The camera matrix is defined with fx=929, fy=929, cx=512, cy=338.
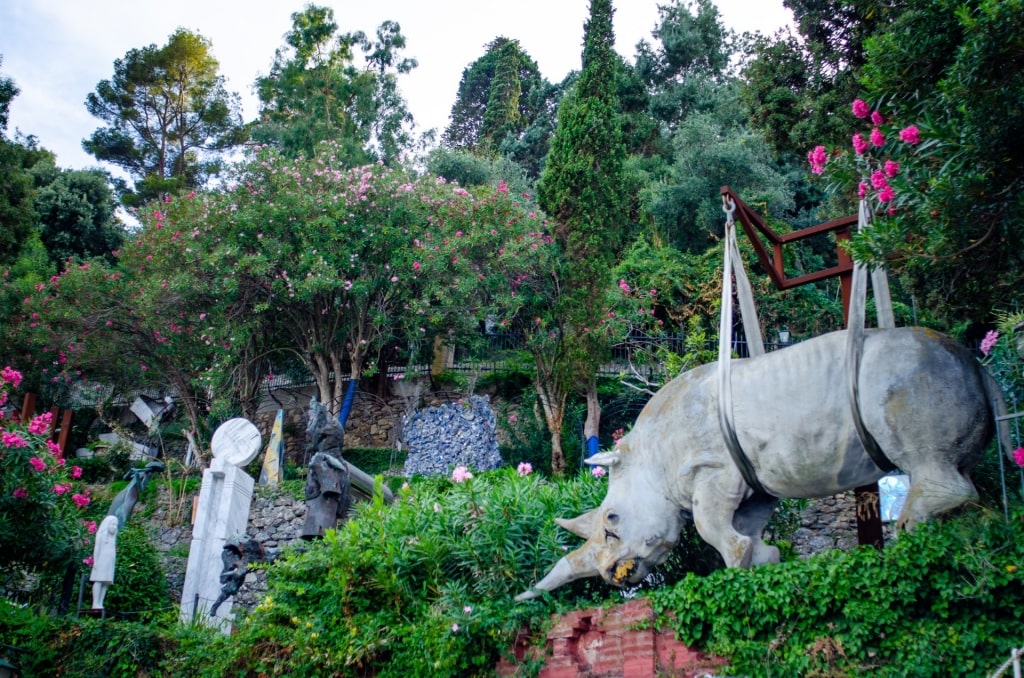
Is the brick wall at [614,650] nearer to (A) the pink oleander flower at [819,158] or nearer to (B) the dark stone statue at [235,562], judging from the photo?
(B) the dark stone statue at [235,562]

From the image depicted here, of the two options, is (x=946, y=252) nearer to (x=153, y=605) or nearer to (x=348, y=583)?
(x=348, y=583)

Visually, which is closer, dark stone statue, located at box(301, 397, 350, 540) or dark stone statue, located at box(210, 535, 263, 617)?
dark stone statue, located at box(210, 535, 263, 617)

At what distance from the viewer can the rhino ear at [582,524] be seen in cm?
827

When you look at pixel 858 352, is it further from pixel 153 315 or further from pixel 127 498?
pixel 153 315

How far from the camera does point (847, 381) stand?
703cm

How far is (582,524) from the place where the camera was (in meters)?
8.33

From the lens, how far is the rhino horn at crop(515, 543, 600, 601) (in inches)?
316

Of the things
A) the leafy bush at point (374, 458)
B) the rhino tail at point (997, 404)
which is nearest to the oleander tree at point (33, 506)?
the leafy bush at point (374, 458)

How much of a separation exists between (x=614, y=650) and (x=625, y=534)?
0.95 metres

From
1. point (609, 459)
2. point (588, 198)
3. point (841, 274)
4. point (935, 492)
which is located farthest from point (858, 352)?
point (588, 198)

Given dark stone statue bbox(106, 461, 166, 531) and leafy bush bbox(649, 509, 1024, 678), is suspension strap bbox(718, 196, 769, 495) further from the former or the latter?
dark stone statue bbox(106, 461, 166, 531)

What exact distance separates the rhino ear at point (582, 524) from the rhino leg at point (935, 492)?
2.66 m

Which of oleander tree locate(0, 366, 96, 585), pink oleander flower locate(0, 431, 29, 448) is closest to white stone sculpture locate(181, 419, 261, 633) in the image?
oleander tree locate(0, 366, 96, 585)

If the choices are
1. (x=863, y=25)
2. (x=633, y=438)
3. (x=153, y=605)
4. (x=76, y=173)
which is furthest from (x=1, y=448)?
(x=76, y=173)
